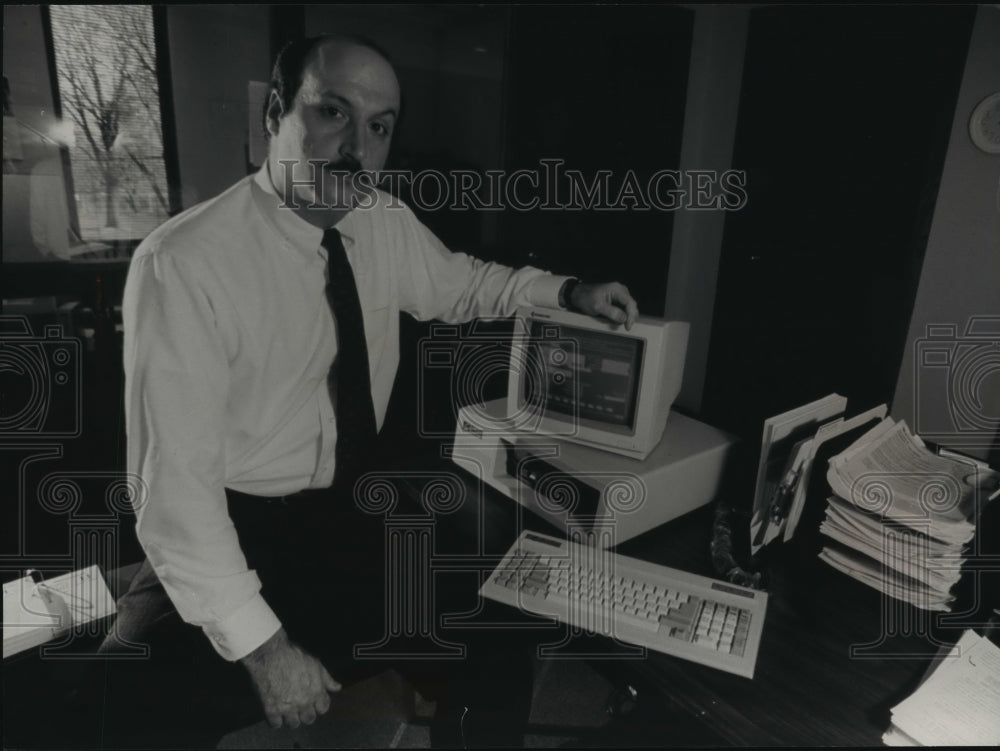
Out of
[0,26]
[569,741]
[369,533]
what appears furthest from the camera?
[569,741]

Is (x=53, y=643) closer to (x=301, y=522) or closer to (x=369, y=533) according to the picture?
(x=301, y=522)

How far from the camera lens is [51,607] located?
4.22ft

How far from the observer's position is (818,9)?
9.27 feet

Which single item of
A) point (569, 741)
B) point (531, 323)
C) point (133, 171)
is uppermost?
point (133, 171)

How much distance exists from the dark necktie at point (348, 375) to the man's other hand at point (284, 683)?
43 cm

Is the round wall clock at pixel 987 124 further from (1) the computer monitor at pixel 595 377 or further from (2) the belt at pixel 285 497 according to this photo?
(2) the belt at pixel 285 497

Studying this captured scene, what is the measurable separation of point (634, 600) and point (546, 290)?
33.5 inches

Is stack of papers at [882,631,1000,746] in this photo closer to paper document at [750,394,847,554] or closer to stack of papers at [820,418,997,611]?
stack of papers at [820,418,997,611]

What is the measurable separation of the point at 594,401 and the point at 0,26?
1.49m

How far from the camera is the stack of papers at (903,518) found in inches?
45.6

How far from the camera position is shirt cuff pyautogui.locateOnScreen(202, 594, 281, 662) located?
48.0 inches

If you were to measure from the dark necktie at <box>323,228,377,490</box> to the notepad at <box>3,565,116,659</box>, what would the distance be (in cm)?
54

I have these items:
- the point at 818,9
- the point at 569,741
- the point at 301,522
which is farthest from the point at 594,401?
the point at 818,9

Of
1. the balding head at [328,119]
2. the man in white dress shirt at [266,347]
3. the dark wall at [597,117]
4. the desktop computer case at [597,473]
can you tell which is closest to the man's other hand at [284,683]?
the man in white dress shirt at [266,347]
